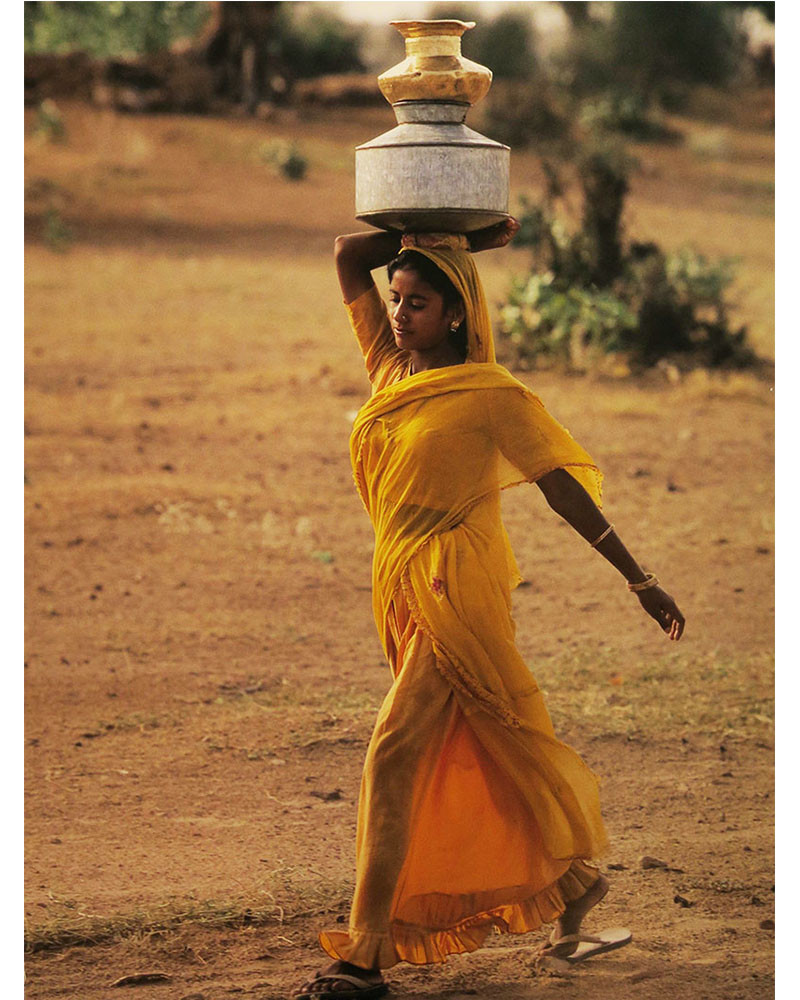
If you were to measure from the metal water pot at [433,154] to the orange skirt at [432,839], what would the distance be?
0.92 meters

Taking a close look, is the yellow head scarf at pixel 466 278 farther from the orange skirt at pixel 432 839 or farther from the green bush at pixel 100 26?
the green bush at pixel 100 26

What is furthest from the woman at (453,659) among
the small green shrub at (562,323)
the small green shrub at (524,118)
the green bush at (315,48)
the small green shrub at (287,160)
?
the green bush at (315,48)

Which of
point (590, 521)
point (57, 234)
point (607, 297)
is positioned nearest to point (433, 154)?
point (590, 521)

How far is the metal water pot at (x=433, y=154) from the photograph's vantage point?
3.25 meters

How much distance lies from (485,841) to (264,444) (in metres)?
6.49

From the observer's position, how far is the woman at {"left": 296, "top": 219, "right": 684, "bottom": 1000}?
10.7 ft

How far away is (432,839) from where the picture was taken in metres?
3.32

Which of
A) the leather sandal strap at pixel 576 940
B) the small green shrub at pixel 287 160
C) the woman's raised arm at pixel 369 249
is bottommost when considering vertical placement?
the leather sandal strap at pixel 576 940

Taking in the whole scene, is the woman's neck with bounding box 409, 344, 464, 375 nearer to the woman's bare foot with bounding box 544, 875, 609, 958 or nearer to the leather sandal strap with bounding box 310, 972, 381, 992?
the woman's bare foot with bounding box 544, 875, 609, 958

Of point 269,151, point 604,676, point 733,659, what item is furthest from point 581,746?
point 269,151

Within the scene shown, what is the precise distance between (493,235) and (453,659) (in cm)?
104

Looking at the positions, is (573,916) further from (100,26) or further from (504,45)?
(504,45)

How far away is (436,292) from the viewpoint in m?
3.26

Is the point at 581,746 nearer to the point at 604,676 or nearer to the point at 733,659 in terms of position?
the point at 604,676
